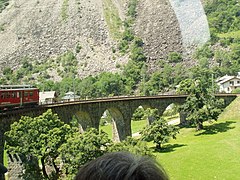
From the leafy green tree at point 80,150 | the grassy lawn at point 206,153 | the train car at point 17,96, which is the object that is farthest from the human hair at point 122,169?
the train car at point 17,96

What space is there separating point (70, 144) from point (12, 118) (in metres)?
5.38

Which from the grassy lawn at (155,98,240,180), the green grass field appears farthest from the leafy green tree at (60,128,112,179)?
the grassy lawn at (155,98,240,180)

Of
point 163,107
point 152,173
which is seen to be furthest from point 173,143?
point 152,173

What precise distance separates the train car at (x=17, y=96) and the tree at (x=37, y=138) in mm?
2814

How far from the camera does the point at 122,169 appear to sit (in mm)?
1386

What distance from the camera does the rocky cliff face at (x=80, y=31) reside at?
91.7 metres

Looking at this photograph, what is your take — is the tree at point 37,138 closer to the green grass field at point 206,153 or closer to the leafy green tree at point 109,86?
the green grass field at point 206,153

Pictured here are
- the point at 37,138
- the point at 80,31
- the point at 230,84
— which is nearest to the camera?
the point at 37,138

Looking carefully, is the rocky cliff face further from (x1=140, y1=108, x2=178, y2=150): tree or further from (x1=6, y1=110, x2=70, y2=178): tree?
(x1=6, y1=110, x2=70, y2=178): tree

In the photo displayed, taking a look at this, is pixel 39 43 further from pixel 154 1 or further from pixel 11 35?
pixel 154 1

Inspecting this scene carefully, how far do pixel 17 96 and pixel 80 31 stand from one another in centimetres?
8019

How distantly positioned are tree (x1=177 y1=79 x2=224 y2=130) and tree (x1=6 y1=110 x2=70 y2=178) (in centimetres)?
1766

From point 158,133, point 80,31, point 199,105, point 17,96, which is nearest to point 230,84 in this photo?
point 199,105

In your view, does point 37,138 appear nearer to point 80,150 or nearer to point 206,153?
point 80,150
